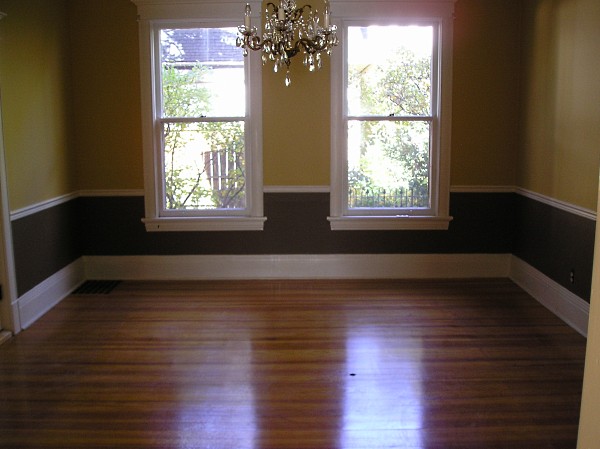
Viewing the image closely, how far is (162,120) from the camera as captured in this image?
531cm

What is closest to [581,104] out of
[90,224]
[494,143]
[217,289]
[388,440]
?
[494,143]

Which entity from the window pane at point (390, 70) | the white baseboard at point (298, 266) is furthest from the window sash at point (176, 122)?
the window pane at point (390, 70)

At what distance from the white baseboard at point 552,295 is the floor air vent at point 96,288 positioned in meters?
3.47

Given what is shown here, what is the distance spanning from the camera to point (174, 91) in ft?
17.4

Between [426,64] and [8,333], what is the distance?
384cm

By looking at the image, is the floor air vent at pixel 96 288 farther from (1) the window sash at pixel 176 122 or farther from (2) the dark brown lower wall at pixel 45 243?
(1) the window sash at pixel 176 122

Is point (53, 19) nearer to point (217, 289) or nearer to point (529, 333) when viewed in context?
point (217, 289)

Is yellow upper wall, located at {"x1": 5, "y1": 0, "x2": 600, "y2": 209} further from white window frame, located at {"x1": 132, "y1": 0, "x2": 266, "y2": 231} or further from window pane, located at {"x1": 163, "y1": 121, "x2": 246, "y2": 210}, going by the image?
window pane, located at {"x1": 163, "y1": 121, "x2": 246, "y2": 210}

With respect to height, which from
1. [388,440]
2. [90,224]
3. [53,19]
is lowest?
[388,440]

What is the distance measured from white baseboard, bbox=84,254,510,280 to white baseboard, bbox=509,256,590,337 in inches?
10.2

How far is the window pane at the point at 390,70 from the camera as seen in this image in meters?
5.23

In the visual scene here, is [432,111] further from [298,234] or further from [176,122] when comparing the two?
[176,122]

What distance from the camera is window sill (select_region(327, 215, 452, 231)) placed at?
5.40 metres

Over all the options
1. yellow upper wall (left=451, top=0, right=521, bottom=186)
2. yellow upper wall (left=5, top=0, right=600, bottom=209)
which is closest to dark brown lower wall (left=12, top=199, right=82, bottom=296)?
yellow upper wall (left=5, top=0, right=600, bottom=209)
